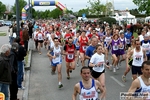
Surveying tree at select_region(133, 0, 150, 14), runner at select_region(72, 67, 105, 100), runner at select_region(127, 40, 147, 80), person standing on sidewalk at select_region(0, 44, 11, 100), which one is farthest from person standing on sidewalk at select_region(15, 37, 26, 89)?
tree at select_region(133, 0, 150, 14)

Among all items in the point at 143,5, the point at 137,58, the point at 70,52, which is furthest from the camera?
the point at 143,5

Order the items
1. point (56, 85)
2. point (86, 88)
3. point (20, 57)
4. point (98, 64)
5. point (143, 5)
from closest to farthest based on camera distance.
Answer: point (86, 88) < point (98, 64) < point (20, 57) < point (56, 85) < point (143, 5)

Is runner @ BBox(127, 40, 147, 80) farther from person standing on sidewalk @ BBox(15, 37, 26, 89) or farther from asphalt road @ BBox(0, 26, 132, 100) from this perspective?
person standing on sidewalk @ BBox(15, 37, 26, 89)

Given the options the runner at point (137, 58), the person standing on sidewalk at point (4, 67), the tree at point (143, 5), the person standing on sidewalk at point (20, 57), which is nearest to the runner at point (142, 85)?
the person standing on sidewalk at point (4, 67)

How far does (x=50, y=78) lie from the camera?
1083 centimetres

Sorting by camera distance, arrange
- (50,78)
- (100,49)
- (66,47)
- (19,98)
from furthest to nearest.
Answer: (50,78), (66,47), (19,98), (100,49)

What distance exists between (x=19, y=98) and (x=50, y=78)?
2933 millimetres

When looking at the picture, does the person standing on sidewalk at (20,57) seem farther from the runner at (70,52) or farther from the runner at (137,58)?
the runner at (137,58)

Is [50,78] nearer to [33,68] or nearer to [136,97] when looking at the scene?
[33,68]

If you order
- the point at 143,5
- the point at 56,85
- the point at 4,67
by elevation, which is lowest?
the point at 56,85

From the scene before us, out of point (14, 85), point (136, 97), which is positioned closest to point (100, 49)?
point (14, 85)

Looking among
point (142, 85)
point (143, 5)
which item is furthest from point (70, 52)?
point (143, 5)

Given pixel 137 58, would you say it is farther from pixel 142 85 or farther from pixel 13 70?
pixel 142 85

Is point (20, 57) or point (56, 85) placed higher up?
point (20, 57)
